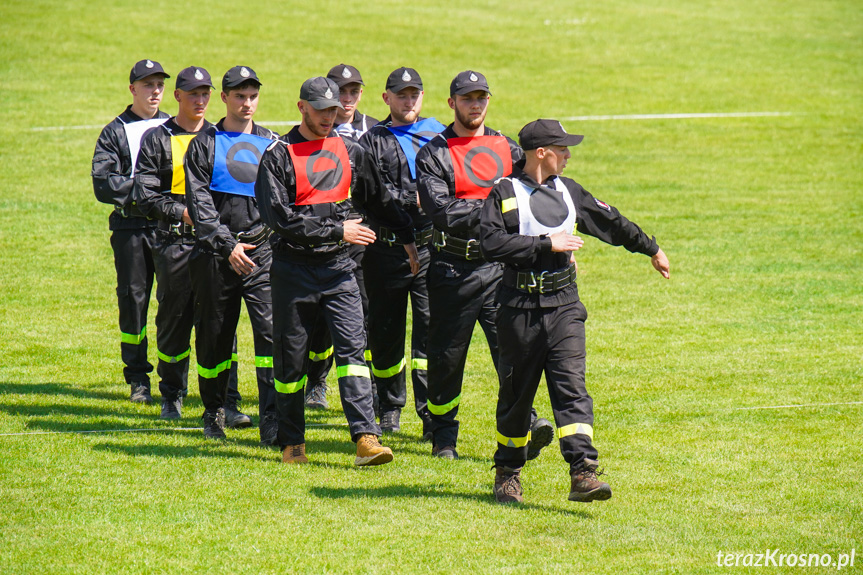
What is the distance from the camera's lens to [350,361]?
22.7ft

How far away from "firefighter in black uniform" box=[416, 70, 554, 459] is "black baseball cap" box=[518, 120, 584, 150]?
102cm

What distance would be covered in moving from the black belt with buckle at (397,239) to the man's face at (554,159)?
1.77 metres

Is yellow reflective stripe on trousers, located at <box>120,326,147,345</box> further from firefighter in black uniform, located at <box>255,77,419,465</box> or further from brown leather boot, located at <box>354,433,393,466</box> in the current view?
brown leather boot, located at <box>354,433,393,466</box>

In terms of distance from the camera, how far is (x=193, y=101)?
8.03m

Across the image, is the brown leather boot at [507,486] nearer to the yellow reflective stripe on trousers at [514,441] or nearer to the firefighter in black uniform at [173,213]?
the yellow reflective stripe on trousers at [514,441]

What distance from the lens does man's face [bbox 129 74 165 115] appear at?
29.8ft

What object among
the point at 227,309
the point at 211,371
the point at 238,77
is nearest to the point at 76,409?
the point at 211,371

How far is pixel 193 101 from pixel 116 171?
1.42m

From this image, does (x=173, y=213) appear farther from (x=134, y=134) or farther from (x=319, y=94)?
(x=319, y=94)

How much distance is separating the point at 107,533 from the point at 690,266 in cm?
993

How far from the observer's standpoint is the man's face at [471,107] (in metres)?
7.31

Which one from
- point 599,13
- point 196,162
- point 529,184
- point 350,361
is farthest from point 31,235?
point 599,13

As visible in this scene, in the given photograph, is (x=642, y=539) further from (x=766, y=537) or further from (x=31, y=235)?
(x=31, y=235)

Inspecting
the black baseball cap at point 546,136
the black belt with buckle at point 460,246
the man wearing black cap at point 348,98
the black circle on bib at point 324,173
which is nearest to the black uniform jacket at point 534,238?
the black baseball cap at point 546,136
